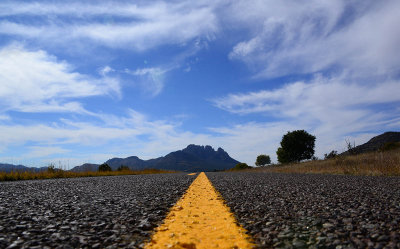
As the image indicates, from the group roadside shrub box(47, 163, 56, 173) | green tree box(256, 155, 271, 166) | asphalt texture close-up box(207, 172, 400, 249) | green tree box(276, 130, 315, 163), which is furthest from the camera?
green tree box(256, 155, 271, 166)

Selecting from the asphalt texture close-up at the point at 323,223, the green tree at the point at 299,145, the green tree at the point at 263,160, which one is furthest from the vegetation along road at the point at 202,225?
the green tree at the point at 263,160

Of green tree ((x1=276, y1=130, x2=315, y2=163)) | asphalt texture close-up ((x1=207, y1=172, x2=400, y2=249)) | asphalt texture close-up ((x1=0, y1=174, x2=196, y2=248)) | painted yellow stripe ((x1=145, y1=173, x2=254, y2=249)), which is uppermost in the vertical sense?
green tree ((x1=276, y1=130, x2=315, y2=163))

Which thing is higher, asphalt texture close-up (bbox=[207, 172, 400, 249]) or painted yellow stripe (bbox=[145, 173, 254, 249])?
painted yellow stripe (bbox=[145, 173, 254, 249])

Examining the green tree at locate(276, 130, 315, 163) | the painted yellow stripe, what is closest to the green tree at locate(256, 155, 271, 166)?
the green tree at locate(276, 130, 315, 163)

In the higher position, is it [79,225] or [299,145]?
[299,145]

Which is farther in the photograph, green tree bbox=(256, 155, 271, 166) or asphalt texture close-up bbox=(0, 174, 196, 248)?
green tree bbox=(256, 155, 271, 166)

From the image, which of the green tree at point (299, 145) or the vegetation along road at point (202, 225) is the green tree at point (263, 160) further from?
the vegetation along road at point (202, 225)

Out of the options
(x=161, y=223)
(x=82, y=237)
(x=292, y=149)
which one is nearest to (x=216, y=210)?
(x=161, y=223)

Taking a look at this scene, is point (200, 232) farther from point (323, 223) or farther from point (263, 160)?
point (263, 160)

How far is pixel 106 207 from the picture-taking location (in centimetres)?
327

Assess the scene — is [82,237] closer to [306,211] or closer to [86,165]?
[306,211]

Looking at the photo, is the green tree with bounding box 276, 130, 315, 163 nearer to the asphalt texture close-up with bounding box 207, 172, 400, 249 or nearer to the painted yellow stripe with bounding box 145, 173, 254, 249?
the asphalt texture close-up with bounding box 207, 172, 400, 249

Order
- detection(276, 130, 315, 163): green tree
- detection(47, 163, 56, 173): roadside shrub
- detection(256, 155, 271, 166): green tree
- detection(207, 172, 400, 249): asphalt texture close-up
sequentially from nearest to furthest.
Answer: detection(207, 172, 400, 249): asphalt texture close-up
detection(47, 163, 56, 173): roadside shrub
detection(276, 130, 315, 163): green tree
detection(256, 155, 271, 166): green tree

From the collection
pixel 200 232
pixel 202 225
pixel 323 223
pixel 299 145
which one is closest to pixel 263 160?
pixel 299 145
